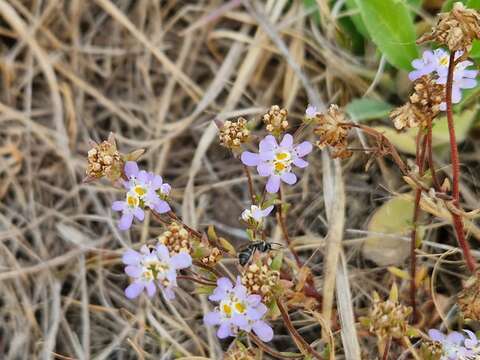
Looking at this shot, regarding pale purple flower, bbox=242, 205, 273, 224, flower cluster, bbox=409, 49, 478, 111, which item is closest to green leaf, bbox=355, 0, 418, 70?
flower cluster, bbox=409, 49, 478, 111

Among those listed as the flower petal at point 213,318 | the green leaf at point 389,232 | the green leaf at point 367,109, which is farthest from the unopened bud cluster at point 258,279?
the green leaf at point 367,109

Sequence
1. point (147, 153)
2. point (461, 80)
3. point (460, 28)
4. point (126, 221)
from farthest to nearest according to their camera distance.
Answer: point (147, 153), point (461, 80), point (126, 221), point (460, 28)

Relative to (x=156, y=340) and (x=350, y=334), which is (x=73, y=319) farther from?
(x=350, y=334)

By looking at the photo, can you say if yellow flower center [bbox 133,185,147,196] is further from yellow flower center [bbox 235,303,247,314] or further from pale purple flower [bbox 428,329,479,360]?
pale purple flower [bbox 428,329,479,360]

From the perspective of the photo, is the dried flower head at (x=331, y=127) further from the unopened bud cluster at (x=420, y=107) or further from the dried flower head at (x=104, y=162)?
the dried flower head at (x=104, y=162)

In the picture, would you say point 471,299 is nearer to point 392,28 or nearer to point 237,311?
point 237,311

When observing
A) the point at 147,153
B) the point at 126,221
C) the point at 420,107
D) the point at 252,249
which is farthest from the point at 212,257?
the point at 147,153
